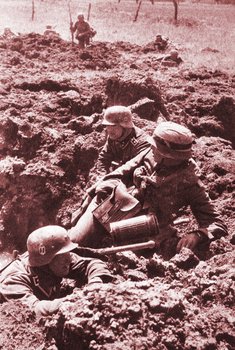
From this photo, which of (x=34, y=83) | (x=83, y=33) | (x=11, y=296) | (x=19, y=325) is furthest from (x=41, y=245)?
(x=83, y=33)

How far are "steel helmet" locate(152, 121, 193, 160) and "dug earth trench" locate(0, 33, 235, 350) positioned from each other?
979 millimetres

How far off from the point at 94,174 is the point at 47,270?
227 centimetres

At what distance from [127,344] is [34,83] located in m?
7.37

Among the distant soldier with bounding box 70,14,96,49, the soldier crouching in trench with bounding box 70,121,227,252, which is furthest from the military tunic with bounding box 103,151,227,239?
the distant soldier with bounding box 70,14,96,49

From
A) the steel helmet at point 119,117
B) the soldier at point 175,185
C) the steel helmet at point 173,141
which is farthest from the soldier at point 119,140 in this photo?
the steel helmet at point 173,141

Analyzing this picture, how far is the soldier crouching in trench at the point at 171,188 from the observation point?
15.0ft

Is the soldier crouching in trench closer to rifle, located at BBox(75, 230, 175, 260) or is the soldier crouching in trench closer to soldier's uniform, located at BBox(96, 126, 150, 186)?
rifle, located at BBox(75, 230, 175, 260)

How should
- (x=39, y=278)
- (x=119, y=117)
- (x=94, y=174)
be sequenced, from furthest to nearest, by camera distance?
(x=94, y=174), (x=119, y=117), (x=39, y=278)

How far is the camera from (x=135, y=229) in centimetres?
450

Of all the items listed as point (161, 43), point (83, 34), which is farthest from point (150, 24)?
point (83, 34)

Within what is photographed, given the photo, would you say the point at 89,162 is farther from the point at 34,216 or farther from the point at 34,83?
the point at 34,83

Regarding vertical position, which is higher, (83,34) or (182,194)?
(182,194)

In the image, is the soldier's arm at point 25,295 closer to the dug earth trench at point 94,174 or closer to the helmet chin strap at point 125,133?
the dug earth trench at point 94,174

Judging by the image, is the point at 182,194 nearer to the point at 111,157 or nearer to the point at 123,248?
the point at 123,248
